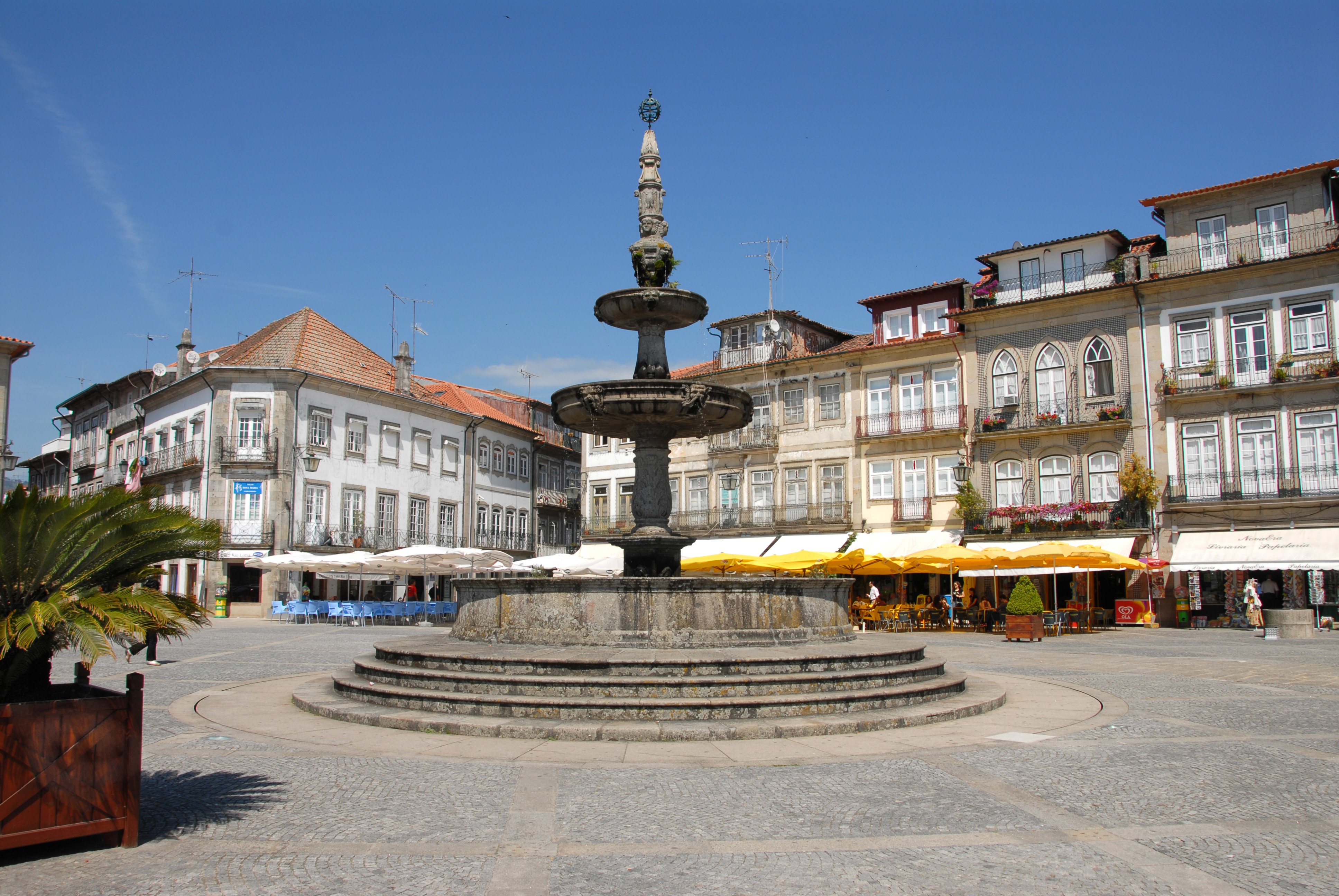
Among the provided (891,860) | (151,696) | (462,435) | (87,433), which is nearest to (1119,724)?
(891,860)

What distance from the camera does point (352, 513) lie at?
41969mm

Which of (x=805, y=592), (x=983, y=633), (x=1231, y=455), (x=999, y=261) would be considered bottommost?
(x=983, y=633)

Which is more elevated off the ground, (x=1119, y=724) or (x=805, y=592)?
(x=805, y=592)

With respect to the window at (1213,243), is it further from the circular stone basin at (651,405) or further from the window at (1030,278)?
the circular stone basin at (651,405)

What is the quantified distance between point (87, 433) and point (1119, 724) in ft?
189

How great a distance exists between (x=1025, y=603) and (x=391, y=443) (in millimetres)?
30464

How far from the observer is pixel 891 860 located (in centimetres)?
492

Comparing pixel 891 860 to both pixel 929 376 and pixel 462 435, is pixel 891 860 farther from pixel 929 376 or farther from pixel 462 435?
pixel 462 435

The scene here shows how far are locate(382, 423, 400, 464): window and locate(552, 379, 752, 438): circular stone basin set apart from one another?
105 ft

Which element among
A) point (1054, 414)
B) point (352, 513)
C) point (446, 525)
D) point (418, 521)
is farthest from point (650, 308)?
point (446, 525)

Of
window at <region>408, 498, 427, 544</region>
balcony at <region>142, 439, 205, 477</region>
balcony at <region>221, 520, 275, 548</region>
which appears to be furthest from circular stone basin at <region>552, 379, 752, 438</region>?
window at <region>408, 498, 427, 544</region>

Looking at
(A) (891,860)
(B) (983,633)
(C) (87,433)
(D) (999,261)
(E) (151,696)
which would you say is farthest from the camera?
(C) (87,433)

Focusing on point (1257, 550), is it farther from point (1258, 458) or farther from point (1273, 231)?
point (1273, 231)

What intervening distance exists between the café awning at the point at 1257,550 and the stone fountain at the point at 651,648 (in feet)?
60.8
